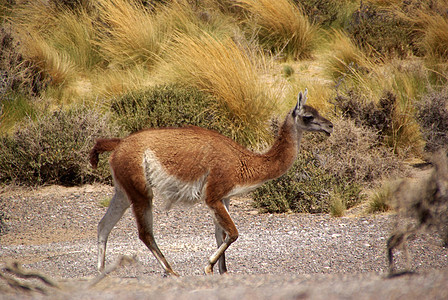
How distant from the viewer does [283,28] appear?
51.4 feet

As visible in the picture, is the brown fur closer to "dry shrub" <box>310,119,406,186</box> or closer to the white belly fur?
the white belly fur

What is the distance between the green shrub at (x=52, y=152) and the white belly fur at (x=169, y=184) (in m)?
4.73

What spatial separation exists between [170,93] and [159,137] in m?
5.69

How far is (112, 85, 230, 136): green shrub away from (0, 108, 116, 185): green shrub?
2.73 ft

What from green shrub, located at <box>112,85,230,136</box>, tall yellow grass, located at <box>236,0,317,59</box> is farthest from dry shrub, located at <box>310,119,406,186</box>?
tall yellow grass, located at <box>236,0,317,59</box>

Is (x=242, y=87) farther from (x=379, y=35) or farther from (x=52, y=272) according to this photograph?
(x=52, y=272)

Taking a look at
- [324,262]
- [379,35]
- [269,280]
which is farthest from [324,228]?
[379,35]

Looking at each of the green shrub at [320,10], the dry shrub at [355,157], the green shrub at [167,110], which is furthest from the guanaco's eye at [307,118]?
the green shrub at [320,10]

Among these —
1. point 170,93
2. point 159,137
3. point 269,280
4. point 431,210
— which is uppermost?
point 431,210

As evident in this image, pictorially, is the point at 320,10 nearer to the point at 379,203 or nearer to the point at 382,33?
the point at 382,33

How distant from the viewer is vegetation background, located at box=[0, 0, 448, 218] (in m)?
9.55

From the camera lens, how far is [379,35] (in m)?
14.2

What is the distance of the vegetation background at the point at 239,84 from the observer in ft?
31.3

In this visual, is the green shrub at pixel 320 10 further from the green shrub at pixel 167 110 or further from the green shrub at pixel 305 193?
the green shrub at pixel 305 193
